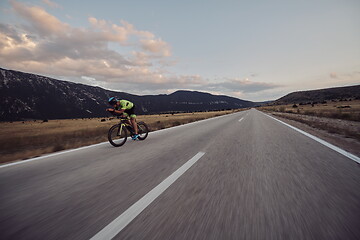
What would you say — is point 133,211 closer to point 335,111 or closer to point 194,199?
point 194,199

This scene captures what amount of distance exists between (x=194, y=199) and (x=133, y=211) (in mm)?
765

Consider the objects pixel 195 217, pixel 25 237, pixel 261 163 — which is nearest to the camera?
pixel 25 237

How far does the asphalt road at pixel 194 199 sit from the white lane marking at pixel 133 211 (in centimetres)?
5

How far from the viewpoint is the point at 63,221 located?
1803 millimetres

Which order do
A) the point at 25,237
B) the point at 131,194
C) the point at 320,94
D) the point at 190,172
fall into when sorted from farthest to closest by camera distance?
1. the point at 320,94
2. the point at 190,172
3. the point at 131,194
4. the point at 25,237

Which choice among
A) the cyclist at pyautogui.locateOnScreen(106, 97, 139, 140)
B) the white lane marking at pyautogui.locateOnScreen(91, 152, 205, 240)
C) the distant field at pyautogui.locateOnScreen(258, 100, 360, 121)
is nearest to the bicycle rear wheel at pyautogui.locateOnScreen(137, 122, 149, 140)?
the cyclist at pyautogui.locateOnScreen(106, 97, 139, 140)

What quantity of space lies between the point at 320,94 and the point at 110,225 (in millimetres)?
198203

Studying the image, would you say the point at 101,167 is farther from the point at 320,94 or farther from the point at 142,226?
the point at 320,94

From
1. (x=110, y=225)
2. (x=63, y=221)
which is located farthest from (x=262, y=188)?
(x=63, y=221)

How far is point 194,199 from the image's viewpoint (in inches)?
85.7

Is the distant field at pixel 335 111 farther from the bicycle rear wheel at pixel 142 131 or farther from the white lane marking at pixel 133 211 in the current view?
the white lane marking at pixel 133 211

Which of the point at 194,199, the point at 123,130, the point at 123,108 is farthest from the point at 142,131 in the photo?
the point at 194,199

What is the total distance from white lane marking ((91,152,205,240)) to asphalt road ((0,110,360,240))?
0.05 metres

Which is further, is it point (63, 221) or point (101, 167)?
point (101, 167)
